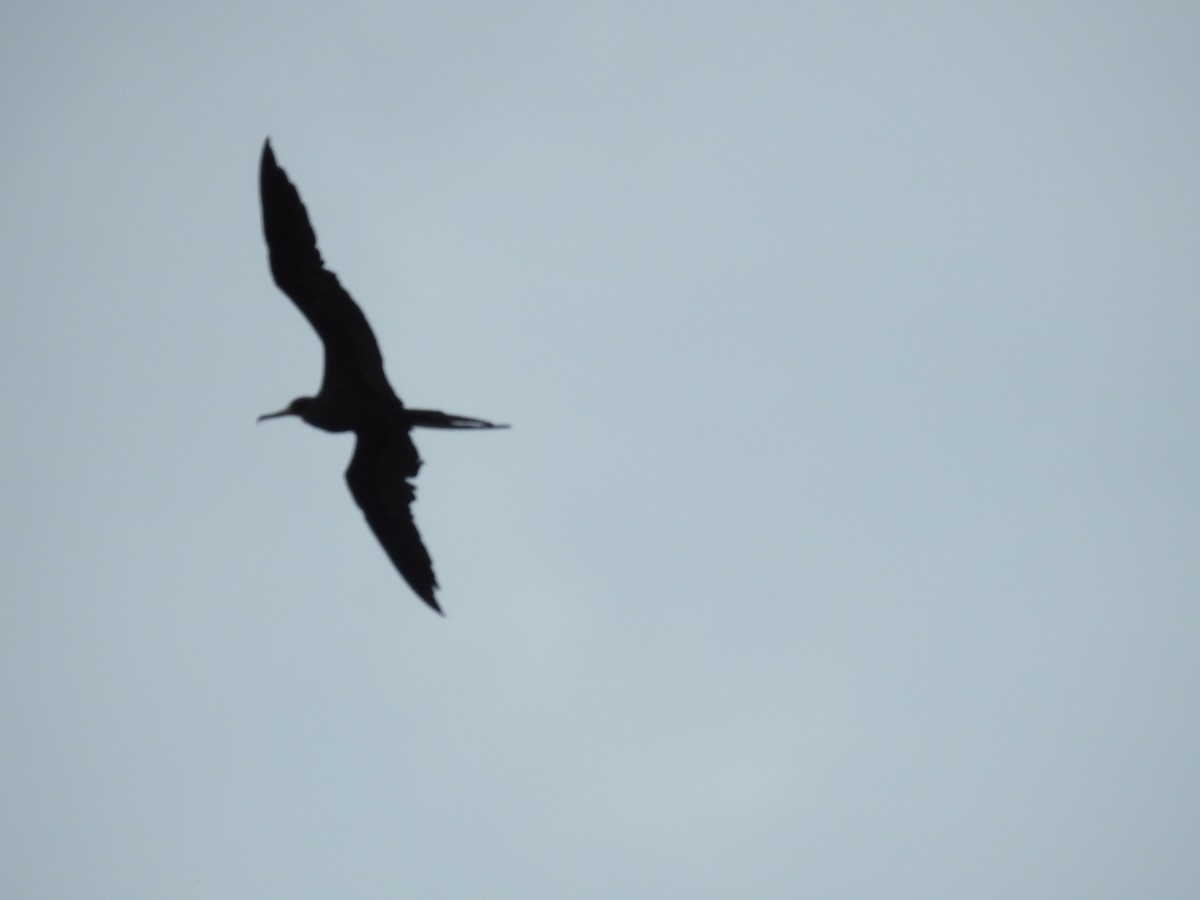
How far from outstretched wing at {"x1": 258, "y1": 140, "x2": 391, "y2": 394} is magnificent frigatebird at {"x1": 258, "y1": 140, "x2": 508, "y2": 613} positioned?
11 mm

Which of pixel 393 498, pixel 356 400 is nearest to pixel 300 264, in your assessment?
pixel 356 400

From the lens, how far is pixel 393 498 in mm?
13773

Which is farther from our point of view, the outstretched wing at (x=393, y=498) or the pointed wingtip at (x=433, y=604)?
the outstretched wing at (x=393, y=498)

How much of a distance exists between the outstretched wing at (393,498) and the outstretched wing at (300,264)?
1.51m

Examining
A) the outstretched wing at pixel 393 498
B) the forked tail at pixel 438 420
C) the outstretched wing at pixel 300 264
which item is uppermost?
the outstretched wing at pixel 300 264

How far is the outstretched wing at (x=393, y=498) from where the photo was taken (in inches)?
535

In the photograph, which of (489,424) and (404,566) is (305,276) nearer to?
(489,424)

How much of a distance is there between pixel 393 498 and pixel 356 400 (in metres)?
1.39

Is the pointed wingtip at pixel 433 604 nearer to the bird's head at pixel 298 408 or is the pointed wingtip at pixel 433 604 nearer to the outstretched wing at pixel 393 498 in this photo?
the outstretched wing at pixel 393 498

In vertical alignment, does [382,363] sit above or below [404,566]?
above

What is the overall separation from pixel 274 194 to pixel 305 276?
94 centimetres

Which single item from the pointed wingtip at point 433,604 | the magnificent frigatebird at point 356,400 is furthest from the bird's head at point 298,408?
the pointed wingtip at point 433,604

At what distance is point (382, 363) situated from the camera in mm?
13078

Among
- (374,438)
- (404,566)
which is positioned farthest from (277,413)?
(404,566)
